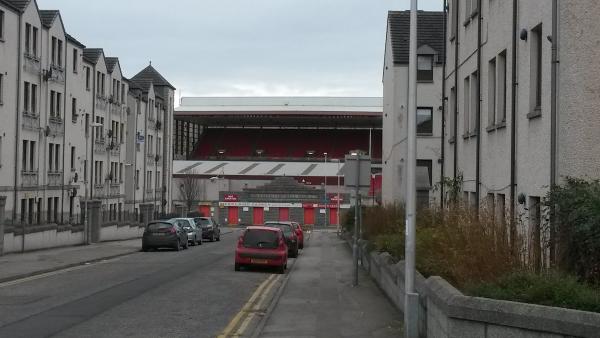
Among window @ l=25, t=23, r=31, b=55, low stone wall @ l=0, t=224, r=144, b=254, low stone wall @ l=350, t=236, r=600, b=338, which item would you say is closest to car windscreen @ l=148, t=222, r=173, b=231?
low stone wall @ l=0, t=224, r=144, b=254

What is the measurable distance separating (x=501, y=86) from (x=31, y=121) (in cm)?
2645

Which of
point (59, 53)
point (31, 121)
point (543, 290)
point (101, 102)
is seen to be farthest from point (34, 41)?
point (543, 290)

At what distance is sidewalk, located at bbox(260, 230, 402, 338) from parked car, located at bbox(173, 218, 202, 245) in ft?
64.1

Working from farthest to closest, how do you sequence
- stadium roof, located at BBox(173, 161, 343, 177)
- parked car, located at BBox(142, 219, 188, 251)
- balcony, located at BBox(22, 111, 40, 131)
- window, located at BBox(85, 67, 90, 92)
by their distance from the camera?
1. stadium roof, located at BBox(173, 161, 343, 177)
2. window, located at BBox(85, 67, 90, 92)
3. balcony, located at BBox(22, 111, 40, 131)
4. parked car, located at BBox(142, 219, 188, 251)

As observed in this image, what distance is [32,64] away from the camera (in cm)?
3581

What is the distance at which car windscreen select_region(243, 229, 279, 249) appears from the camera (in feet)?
79.3

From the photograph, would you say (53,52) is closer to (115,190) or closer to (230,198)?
(115,190)

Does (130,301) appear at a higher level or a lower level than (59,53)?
lower

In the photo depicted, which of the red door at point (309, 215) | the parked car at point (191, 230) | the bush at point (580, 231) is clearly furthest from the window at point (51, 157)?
the red door at point (309, 215)

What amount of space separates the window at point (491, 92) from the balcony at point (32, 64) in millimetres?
24538

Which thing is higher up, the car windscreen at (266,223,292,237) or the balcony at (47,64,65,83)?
the balcony at (47,64,65,83)

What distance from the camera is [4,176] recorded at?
33.4 meters

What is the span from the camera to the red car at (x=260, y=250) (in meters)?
24.0

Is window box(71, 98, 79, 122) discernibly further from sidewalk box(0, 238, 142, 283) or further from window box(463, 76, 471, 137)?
window box(463, 76, 471, 137)
